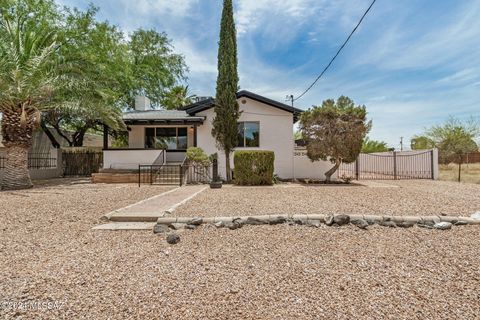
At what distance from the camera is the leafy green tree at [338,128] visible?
1195 cm

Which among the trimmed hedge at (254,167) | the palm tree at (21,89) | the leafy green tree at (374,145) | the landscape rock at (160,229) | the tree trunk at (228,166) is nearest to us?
the landscape rock at (160,229)

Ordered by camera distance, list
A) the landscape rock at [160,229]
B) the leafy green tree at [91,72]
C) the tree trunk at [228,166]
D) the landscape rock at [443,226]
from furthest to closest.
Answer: the tree trunk at [228,166] → the leafy green tree at [91,72] → the landscape rock at [443,226] → the landscape rock at [160,229]

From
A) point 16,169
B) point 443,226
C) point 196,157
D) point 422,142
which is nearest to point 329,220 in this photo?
point 443,226

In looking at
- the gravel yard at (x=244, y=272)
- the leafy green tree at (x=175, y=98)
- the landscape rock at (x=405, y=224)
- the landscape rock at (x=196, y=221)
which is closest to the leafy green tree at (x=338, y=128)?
the landscape rock at (x=405, y=224)

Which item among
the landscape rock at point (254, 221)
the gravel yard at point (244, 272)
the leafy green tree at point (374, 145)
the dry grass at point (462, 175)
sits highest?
the leafy green tree at point (374, 145)

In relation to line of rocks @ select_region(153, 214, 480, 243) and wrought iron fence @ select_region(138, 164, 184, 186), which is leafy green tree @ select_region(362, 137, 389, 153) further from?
line of rocks @ select_region(153, 214, 480, 243)

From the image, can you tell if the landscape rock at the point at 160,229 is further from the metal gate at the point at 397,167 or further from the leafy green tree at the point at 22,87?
the metal gate at the point at 397,167

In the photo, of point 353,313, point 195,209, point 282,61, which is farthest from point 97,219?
point 282,61

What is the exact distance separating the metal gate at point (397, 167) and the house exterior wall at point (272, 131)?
3443 mm

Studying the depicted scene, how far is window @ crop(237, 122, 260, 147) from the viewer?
14.7m

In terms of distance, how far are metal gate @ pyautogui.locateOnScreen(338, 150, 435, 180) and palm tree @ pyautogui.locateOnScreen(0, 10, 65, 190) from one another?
51.8 ft

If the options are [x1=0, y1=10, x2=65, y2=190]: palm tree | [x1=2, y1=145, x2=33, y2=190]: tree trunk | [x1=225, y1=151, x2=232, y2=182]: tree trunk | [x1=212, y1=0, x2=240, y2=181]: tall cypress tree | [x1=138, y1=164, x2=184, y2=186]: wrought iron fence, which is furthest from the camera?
[x1=225, y1=151, x2=232, y2=182]: tree trunk

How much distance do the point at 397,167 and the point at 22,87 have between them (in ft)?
68.4

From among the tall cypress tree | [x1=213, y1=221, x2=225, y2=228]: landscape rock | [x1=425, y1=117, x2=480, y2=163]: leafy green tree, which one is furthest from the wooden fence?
[x1=425, y1=117, x2=480, y2=163]: leafy green tree
